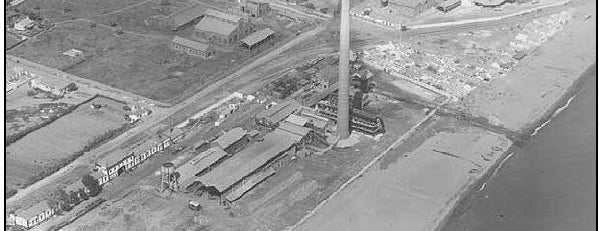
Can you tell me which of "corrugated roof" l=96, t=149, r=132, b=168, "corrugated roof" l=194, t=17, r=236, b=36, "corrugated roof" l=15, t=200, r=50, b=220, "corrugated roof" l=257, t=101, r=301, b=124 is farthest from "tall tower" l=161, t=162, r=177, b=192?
"corrugated roof" l=194, t=17, r=236, b=36

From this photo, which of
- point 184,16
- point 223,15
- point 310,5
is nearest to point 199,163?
point 223,15

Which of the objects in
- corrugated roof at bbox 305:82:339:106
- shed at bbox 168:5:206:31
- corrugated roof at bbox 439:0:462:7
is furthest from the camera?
corrugated roof at bbox 439:0:462:7

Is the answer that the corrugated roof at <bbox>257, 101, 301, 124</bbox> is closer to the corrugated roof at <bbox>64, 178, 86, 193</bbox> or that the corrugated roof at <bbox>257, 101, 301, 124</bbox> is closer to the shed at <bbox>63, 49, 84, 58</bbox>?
the corrugated roof at <bbox>64, 178, 86, 193</bbox>

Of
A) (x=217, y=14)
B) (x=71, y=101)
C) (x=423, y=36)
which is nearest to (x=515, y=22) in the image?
(x=423, y=36)

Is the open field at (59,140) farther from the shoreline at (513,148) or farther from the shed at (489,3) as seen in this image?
the shed at (489,3)

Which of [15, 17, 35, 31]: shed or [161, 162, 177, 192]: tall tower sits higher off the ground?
[15, 17, 35, 31]: shed

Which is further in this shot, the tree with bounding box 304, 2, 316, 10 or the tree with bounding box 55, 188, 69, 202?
the tree with bounding box 304, 2, 316, 10
